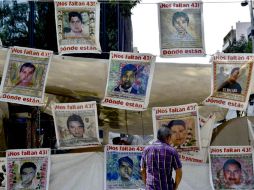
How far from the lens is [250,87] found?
228 inches

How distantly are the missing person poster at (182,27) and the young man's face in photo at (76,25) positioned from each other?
3.26 ft

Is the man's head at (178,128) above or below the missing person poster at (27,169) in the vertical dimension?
above

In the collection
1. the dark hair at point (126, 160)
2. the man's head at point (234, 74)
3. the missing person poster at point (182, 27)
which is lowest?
the dark hair at point (126, 160)

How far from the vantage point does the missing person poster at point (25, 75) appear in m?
5.61

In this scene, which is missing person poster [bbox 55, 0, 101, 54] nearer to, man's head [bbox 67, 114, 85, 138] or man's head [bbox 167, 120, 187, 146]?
man's head [bbox 67, 114, 85, 138]

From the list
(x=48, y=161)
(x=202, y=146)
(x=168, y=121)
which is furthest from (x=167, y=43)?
(x=48, y=161)

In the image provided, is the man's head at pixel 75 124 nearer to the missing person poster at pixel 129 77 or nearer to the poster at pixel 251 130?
the missing person poster at pixel 129 77

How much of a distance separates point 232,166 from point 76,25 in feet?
8.55

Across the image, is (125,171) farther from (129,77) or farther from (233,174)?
(233,174)

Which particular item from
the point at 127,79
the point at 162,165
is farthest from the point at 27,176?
the point at 162,165

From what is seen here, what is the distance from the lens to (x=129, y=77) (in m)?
5.70

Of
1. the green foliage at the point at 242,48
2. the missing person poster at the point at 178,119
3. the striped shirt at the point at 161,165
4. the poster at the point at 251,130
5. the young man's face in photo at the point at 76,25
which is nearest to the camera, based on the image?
the striped shirt at the point at 161,165

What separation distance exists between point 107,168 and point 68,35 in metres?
1.72

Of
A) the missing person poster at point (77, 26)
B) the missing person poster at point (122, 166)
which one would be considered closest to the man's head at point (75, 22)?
the missing person poster at point (77, 26)
